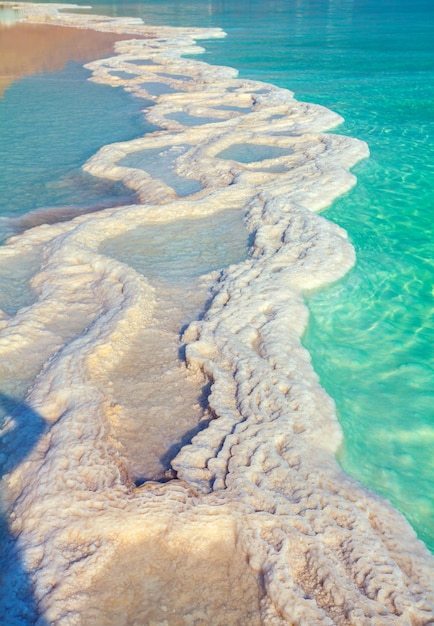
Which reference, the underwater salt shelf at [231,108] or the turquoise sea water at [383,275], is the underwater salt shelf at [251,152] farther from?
the underwater salt shelf at [231,108]

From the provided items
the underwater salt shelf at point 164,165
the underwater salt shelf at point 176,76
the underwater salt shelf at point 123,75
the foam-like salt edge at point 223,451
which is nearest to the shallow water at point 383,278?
the foam-like salt edge at point 223,451

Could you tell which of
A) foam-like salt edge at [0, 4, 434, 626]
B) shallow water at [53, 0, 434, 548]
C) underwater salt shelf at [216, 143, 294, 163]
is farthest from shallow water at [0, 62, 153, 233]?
shallow water at [53, 0, 434, 548]

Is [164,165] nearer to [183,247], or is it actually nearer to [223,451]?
[183,247]

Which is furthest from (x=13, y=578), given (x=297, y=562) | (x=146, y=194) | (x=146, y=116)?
(x=146, y=116)

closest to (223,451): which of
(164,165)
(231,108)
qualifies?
(164,165)

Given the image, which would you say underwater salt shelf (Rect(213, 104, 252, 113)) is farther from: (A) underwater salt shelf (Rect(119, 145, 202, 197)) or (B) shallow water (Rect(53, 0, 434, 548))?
(A) underwater salt shelf (Rect(119, 145, 202, 197))

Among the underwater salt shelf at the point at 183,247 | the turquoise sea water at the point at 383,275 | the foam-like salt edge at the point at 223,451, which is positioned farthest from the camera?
the underwater salt shelf at the point at 183,247
